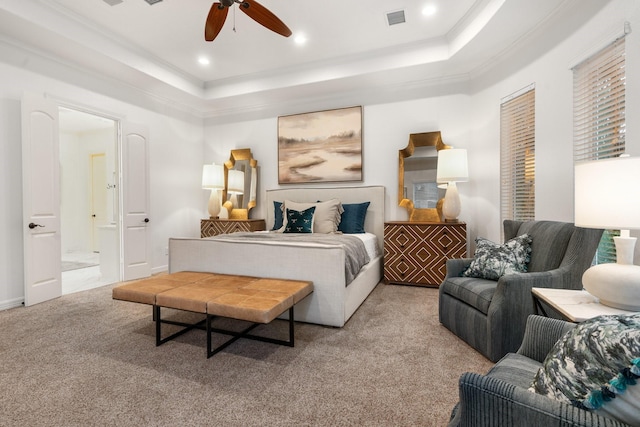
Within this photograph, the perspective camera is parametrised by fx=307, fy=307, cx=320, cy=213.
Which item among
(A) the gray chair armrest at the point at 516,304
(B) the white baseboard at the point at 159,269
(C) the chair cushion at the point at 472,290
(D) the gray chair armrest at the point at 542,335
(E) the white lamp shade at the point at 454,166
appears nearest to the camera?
(D) the gray chair armrest at the point at 542,335

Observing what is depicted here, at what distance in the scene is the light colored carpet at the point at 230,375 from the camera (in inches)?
60.7

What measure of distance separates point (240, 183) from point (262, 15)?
9.98 feet

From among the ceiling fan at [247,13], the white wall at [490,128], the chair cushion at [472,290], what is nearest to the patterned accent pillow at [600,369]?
the chair cushion at [472,290]

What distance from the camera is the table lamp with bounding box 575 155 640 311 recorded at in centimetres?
136

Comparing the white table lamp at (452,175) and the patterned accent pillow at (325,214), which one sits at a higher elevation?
the white table lamp at (452,175)

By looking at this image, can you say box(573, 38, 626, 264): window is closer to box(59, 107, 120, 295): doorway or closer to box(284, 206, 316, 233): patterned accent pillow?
box(284, 206, 316, 233): patterned accent pillow

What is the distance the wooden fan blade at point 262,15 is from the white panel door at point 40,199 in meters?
2.65

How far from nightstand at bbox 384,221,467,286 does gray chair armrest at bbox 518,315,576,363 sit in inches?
99.5

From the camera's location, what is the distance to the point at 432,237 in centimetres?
385

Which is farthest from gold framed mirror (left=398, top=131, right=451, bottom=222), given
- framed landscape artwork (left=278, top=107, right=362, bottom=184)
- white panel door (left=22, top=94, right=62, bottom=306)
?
white panel door (left=22, top=94, right=62, bottom=306)

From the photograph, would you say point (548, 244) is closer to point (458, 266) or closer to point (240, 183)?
point (458, 266)

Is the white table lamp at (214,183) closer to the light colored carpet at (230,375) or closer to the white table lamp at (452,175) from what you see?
the light colored carpet at (230,375)

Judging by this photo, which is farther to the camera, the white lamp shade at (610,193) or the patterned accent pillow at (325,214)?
the patterned accent pillow at (325,214)

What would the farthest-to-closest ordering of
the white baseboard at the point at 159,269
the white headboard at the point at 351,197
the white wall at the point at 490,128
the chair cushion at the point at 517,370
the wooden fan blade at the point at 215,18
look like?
the white baseboard at the point at 159,269, the white headboard at the point at 351,197, the wooden fan blade at the point at 215,18, the white wall at the point at 490,128, the chair cushion at the point at 517,370
